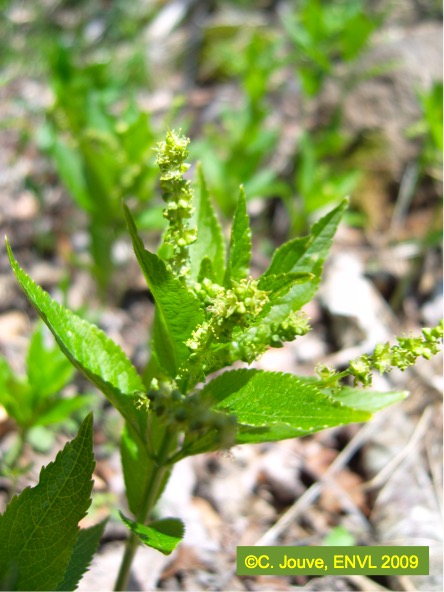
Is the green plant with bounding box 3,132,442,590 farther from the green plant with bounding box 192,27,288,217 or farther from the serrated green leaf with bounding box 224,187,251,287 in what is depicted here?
the green plant with bounding box 192,27,288,217

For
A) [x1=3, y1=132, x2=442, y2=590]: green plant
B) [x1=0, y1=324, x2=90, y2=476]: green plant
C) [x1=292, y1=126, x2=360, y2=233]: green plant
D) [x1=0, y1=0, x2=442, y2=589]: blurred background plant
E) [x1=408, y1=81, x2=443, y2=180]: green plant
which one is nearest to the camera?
[x1=3, y1=132, x2=442, y2=590]: green plant

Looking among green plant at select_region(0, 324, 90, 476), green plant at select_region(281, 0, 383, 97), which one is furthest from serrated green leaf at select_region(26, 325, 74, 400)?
green plant at select_region(281, 0, 383, 97)

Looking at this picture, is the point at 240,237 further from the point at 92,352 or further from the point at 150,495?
the point at 150,495

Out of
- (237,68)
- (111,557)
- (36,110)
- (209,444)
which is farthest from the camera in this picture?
Answer: (237,68)

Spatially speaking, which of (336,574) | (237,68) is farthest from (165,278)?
(237,68)

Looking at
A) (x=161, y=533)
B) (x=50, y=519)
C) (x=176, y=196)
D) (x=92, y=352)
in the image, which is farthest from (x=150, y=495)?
(x=176, y=196)

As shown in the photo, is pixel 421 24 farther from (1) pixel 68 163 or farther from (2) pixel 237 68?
(1) pixel 68 163

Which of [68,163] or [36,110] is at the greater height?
[36,110]

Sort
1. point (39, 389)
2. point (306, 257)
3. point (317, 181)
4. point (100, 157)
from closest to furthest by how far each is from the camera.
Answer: point (306, 257), point (39, 389), point (100, 157), point (317, 181)
